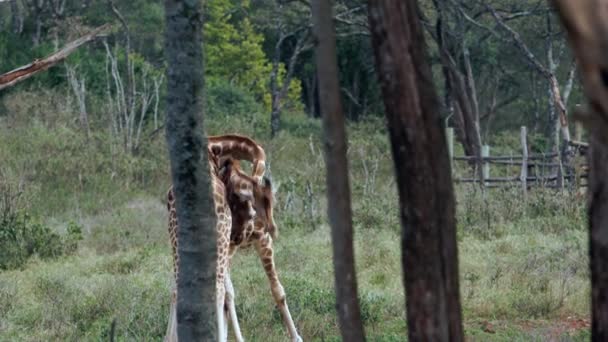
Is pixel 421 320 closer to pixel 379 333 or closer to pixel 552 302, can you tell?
pixel 379 333

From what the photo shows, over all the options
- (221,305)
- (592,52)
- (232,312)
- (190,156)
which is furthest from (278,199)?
(592,52)

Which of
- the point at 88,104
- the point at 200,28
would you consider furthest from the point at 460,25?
the point at 200,28

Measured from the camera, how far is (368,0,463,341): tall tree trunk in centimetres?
338

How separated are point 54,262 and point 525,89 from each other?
907 inches

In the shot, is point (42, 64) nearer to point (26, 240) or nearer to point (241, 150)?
point (241, 150)

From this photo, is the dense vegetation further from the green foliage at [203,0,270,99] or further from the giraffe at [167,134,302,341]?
the giraffe at [167,134,302,341]

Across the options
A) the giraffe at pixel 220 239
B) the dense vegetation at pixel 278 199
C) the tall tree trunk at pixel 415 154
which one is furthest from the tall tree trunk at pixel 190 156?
the dense vegetation at pixel 278 199

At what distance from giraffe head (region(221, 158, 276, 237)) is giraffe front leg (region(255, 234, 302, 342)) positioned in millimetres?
119

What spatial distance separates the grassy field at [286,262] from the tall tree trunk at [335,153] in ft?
5.87

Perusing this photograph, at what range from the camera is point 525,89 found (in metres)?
32.4

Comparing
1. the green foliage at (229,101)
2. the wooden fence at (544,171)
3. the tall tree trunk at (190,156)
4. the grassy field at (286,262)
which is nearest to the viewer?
the tall tree trunk at (190,156)

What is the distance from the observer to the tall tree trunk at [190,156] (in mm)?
4367

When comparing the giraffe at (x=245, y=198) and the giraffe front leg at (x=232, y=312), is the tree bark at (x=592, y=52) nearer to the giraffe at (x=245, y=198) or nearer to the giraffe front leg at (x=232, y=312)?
the giraffe front leg at (x=232, y=312)

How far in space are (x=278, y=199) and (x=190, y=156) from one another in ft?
37.3
